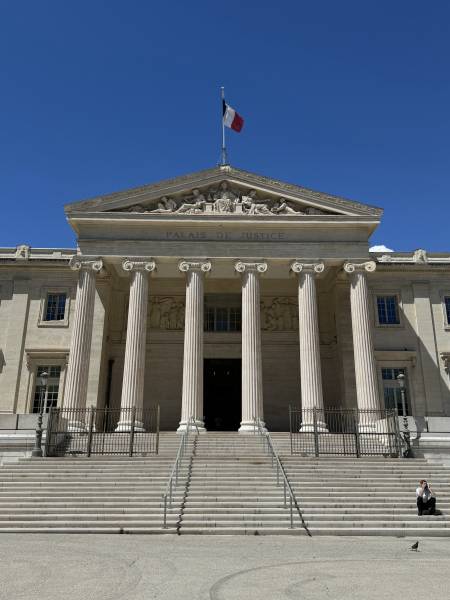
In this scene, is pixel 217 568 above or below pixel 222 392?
below

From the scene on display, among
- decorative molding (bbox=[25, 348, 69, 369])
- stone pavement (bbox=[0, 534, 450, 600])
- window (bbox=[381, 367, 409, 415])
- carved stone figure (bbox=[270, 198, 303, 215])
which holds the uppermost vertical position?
carved stone figure (bbox=[270, 198, 303, 215])

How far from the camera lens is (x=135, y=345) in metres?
27.5

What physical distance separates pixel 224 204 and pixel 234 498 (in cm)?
1761

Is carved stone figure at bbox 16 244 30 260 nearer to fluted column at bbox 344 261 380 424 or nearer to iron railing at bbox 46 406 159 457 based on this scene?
iron railing at bbox 46 406 159 457

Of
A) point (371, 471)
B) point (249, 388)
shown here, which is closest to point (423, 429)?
point (371, 471)

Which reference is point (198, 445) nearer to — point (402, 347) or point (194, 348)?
point (194, 348)

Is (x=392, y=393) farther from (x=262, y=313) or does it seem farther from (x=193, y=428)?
(x=193, y=428)

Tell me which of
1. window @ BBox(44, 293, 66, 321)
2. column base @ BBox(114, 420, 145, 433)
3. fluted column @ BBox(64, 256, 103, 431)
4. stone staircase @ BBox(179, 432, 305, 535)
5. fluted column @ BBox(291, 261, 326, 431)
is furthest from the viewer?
window @ BBox(44, 293, 66, 321)

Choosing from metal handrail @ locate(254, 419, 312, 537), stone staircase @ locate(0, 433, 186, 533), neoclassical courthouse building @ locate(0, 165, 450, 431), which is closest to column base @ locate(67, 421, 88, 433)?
neoclassical courthouse building @ locate(0, 165, 450, 431)

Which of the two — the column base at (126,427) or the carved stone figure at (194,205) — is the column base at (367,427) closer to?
the column base at (126,427)

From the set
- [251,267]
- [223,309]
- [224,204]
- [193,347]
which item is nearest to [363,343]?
[251,267]

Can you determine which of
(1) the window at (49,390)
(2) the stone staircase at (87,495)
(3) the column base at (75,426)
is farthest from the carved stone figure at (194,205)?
(2) the stone staircase at (87,495)

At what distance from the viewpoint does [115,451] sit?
2206 centimetres

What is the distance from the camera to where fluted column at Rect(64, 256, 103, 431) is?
2639 cm
